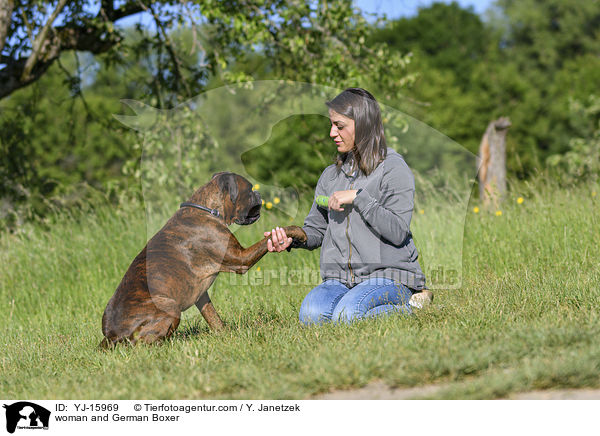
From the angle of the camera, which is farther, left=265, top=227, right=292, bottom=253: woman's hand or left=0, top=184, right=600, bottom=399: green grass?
left=265, top=227, right=292, bottom=253: woman's hand

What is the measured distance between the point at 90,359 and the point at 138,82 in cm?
686

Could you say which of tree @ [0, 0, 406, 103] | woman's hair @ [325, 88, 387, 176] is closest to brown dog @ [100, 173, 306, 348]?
woman's hair @ [325, 88, 387, 176]

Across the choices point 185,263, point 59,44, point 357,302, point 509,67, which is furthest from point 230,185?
point 509,67

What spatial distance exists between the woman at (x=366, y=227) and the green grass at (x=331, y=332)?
0.80 ft

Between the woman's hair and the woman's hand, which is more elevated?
the woman's hair

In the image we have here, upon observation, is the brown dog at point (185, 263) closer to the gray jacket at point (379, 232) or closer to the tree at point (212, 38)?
the gray jacket at point (379, 232)

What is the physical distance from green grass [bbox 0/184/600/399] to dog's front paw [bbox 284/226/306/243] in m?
0.73

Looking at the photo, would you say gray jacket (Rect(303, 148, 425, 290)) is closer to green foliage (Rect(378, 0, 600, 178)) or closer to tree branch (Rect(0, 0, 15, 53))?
tree branch (Rect(0, 0, 15, 53))

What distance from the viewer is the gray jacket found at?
4934 mm

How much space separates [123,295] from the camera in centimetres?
479

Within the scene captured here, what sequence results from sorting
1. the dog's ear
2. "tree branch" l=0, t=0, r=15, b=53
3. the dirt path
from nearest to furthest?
the dirt path
the dog's ear
"tree branch" l=0, t=0, r=15, b=53

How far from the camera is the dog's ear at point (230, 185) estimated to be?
5039 mm
